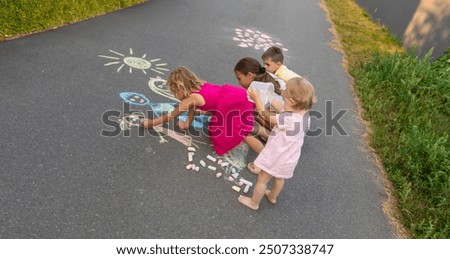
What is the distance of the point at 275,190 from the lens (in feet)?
12.6

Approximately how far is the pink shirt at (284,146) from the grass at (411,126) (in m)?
1.75

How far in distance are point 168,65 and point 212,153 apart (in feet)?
8.16

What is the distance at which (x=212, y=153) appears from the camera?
14.7 feet

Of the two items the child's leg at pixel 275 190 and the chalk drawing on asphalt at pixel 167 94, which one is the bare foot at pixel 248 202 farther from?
the chalk drawing on asphalt at pixel 167 94

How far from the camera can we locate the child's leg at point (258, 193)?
11.9 feet

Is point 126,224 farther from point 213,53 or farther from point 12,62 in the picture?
point 213,53

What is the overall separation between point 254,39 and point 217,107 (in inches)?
Answer: 204

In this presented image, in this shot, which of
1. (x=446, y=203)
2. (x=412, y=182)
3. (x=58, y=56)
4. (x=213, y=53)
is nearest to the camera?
(x=446, y=203)

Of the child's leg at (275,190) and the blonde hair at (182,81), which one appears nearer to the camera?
the child's leg at (275,190)

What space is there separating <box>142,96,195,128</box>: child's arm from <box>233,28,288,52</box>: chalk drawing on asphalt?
14.6ft

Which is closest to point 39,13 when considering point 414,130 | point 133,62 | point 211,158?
point 133,62

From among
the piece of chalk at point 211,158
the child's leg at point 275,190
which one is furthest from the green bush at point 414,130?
the piece of chalk at point 211,158

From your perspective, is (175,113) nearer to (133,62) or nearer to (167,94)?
(167,94)
